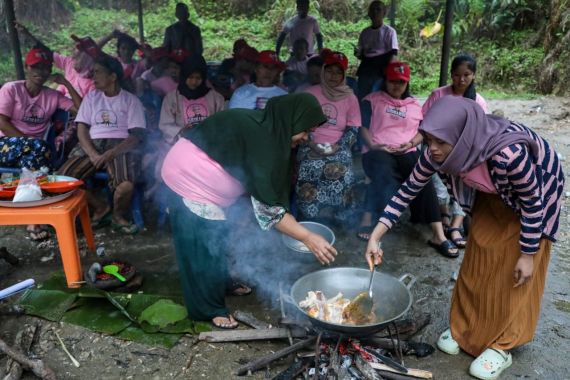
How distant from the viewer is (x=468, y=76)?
4.47 metres

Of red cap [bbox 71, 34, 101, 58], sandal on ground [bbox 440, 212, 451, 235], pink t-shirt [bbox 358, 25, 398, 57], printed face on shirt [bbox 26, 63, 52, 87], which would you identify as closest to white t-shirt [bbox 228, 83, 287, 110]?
printed face on shirt [bbox 26, 63, 52, 87]

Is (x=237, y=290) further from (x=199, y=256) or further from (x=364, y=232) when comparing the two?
(x=364, y=232)

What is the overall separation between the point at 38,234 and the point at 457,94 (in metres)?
4.13

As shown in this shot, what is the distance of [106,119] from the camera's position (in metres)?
4.81

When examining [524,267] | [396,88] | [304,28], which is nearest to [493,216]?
[524,267]

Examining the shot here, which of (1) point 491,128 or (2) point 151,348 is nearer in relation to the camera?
(1) point 491,128

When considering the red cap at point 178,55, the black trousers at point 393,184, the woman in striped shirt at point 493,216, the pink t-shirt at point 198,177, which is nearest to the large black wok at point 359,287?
the woman in striped shirt at point 493,216

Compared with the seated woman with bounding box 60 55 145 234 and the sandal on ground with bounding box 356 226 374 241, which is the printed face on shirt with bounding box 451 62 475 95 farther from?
the seated woman with bounding box 60 55 145 234

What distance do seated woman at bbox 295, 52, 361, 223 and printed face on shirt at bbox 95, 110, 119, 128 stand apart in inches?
72.6

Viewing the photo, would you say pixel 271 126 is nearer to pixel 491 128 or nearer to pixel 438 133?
Answer: pixel 438 133

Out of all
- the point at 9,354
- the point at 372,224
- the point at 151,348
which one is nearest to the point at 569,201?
the point at 372,224

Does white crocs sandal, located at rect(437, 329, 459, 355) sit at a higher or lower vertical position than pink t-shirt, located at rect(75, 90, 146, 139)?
lower

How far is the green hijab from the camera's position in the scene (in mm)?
2721

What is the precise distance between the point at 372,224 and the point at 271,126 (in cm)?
239
